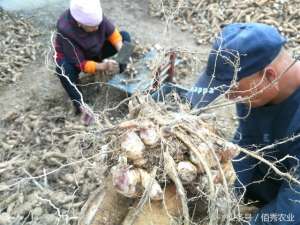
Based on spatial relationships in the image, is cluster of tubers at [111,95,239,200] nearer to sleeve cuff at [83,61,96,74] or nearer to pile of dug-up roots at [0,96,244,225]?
pile of dug-up roots at [0,96,244,225]

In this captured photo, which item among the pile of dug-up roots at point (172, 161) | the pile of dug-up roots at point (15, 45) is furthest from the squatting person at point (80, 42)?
the pile of dug-up roots at point (172, 161)

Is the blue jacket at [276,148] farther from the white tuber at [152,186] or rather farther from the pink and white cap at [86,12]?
the pink and white cap at [86,12]

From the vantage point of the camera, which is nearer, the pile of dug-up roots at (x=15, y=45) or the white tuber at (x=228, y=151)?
the white tuber at (x=228, y=151)

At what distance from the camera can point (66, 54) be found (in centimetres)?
369

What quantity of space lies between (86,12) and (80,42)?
261 mm

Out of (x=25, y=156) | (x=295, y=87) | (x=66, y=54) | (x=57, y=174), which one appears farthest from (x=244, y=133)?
(x=66, y=54)

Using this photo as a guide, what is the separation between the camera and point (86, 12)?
11.6ft

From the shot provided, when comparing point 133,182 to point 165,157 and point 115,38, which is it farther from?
point 115,38

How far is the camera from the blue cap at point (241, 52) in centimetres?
180

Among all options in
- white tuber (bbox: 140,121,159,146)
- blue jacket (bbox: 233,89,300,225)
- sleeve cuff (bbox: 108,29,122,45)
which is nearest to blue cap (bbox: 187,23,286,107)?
blue jacket (bbox: 233,89,300,225)

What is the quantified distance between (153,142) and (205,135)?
0.20 m

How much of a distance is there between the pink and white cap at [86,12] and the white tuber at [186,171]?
212 centimetres

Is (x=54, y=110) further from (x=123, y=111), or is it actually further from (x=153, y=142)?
(x=153, y=142)

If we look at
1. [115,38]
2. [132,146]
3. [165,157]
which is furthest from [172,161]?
[115,38]
